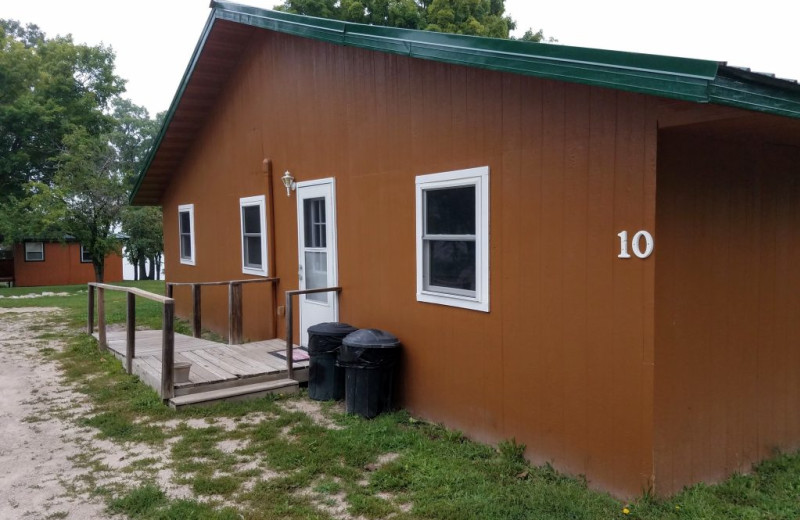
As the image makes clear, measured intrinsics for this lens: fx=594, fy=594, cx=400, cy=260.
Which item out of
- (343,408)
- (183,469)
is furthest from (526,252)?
(183,469)

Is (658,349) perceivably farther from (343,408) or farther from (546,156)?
(343,408)

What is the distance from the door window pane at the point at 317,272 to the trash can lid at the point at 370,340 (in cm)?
154

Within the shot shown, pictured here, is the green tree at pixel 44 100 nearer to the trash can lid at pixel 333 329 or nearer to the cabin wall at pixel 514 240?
the cabin wall at pixel 514 240

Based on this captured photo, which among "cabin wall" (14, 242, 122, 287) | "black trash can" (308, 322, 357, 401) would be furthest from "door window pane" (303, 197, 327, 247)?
"cabin wall" (14, 242, 122, 287)

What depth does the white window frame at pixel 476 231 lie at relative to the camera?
15.3 ft

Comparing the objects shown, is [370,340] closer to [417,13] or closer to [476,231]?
[476,231]

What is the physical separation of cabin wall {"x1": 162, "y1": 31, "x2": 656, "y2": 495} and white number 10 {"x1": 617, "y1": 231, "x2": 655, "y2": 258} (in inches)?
2.2

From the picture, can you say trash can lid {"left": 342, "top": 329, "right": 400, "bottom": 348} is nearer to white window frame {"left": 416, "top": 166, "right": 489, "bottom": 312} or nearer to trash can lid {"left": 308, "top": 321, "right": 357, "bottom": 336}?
trash can lid {"left": 308, "top": 321, "right": 357, "bottom": 336}

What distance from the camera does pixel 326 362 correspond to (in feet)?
19.5

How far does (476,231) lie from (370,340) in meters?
1.47

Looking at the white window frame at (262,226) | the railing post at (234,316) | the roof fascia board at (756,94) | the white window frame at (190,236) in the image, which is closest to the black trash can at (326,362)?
the railing post at (234,316)

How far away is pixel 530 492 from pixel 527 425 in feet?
2.10

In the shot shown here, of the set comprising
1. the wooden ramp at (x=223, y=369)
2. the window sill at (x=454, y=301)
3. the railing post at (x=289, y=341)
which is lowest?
the wooden ramp at (x=223, y=369)

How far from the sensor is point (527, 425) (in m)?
4.34
